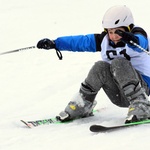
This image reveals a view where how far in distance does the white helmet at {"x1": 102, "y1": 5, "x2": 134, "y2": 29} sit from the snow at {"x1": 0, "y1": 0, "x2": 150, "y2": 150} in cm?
82

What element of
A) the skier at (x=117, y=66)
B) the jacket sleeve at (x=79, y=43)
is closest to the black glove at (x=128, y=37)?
the skier at (x=117, y=66)

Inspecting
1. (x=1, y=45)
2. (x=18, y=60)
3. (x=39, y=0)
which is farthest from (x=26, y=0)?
(x=18, y=60)

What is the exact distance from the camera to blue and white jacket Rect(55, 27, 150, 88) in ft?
11.8

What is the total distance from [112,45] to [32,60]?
147 inches

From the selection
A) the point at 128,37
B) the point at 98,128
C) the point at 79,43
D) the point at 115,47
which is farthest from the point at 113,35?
the point at 98,128

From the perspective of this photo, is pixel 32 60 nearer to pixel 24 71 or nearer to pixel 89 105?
pixel 24 71

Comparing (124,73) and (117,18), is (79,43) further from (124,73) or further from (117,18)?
(124,73)

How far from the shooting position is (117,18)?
3568 mm

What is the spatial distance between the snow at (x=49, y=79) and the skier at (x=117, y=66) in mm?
193

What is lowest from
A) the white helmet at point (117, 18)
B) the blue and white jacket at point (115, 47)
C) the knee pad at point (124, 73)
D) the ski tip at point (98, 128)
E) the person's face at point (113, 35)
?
the ski tip at point (98, 128)

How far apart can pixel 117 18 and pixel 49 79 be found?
2667 millimetres

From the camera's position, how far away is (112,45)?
3.74m

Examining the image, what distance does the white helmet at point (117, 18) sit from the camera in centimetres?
356

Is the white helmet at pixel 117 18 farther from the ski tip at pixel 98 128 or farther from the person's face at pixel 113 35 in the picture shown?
the ski tip at pixel 98 128
